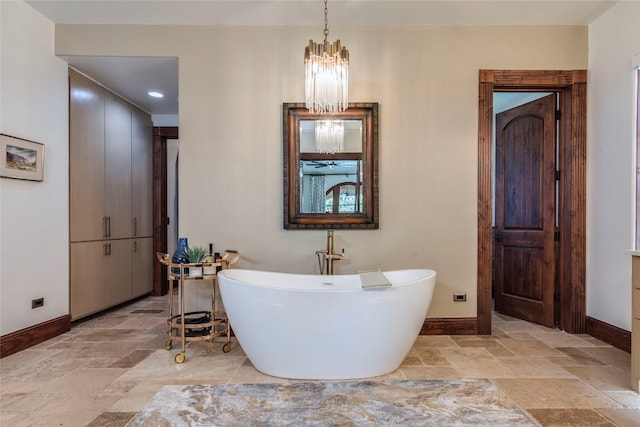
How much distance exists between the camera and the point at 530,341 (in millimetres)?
3082

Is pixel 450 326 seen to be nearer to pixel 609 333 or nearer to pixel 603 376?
pixel 603 376

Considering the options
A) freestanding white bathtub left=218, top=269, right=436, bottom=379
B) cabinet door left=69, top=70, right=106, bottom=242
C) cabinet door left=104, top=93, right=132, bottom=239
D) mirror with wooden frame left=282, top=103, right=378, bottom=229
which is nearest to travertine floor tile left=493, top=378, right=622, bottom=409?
freestanding white bathtub left=218, top=269, right=436, bottom=379

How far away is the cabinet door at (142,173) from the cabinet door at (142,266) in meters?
0.13

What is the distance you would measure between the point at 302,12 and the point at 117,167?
2.75 m

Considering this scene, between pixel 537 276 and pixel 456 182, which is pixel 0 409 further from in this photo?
pixel 537 276

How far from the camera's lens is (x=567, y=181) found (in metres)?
3.33

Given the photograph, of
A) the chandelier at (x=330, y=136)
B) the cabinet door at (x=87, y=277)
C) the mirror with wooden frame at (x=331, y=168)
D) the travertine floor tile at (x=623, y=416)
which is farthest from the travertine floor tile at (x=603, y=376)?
the cabinet door at (x=87, y=277)

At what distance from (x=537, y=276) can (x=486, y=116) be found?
167cm

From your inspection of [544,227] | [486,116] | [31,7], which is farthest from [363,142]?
[31,7]

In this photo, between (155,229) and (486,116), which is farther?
(155,229)

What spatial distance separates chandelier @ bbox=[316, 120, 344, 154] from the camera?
3254 millimetres

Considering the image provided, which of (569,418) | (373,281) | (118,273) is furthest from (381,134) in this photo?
(118,273)

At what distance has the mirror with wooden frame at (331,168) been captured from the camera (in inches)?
127

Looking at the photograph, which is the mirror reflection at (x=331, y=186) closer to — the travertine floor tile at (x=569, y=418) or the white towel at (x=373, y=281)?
the white towel at (x=373, y=281)
